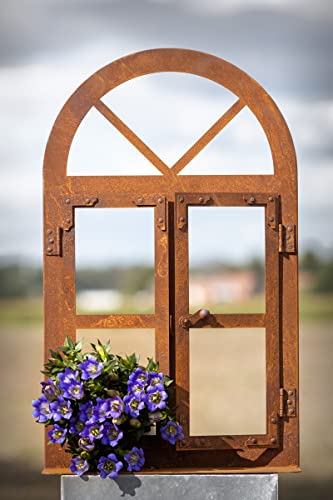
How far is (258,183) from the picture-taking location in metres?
3.22

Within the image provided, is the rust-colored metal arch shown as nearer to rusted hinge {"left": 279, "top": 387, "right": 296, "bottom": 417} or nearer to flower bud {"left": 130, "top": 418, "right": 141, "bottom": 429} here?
rusted hinge {"left": 279, "top": 387, "right": 296, "bottom": 417}

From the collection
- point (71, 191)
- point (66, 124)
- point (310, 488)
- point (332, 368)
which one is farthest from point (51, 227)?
point (332, 368)

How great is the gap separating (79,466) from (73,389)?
289 mm

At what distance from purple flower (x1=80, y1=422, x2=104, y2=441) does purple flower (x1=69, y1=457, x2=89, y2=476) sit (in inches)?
4.4

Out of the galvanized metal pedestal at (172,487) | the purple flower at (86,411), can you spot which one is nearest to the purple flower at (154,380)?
the purple flower at (86,411)

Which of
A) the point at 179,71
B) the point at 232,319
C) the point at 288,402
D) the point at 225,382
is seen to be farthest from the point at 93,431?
the point at 225,382

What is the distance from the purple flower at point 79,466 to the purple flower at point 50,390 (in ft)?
0.80

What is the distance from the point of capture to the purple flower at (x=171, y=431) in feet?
9.98

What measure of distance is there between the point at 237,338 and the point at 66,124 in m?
9.39

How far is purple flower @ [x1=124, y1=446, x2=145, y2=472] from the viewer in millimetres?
2943

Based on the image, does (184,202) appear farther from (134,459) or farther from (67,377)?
(134,459)

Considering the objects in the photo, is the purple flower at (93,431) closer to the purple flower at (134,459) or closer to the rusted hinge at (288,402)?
the purple flower at (134,459)

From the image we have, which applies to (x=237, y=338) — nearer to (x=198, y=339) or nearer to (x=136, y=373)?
(x=198, y=339)

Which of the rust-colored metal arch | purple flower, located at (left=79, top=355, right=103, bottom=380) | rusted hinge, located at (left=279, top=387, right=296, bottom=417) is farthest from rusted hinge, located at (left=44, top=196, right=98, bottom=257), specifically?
rusted hinge, located at (left=279, top=387, right=296, bottom=417)
